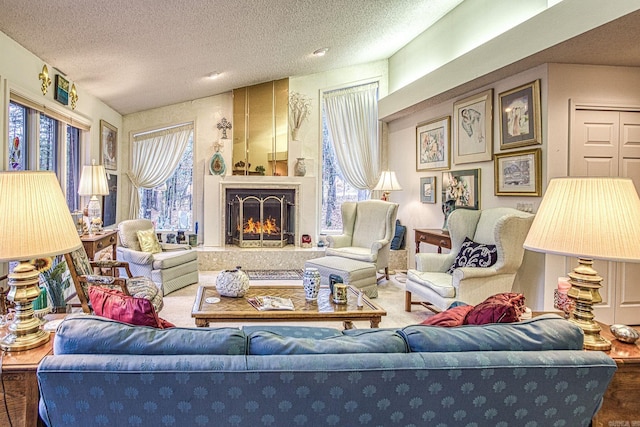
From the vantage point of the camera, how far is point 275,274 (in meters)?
5.85

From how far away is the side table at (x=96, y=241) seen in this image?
4152 millimetres

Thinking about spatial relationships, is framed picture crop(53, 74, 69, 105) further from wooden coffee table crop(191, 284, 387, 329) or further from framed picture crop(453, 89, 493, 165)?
framed picture crop(453, 89, 493, 165)

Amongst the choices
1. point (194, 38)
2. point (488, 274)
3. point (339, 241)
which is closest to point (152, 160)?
point (194, 38)

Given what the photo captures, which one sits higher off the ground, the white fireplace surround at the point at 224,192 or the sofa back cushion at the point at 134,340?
the white fireplace surround at the point at 224,192

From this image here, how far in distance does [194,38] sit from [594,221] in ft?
12.2

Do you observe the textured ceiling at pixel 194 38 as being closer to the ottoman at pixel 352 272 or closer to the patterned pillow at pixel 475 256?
the ottoman at pixel 352 272

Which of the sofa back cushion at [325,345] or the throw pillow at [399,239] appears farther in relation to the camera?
the throw pillow at [399,239]

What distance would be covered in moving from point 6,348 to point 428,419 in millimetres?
1522

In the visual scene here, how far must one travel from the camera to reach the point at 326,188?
6969 millimetres

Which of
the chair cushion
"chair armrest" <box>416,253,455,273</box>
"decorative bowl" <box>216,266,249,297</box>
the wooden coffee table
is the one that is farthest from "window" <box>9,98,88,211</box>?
"chair armrest" <box>416,253,455,273</box>

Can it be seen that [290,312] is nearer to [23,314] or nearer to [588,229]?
[23,314]

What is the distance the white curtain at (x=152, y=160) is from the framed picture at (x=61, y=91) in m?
2.23

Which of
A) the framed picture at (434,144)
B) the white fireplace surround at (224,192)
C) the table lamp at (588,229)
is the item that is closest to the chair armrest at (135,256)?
the white fireplace surround at (224,192)

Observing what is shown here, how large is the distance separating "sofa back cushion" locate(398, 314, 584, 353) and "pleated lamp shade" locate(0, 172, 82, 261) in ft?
4.30
